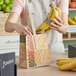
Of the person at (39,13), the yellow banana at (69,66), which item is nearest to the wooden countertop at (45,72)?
the yellow banana at (69,66)

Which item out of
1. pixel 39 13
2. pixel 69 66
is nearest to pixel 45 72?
pixel 69 66

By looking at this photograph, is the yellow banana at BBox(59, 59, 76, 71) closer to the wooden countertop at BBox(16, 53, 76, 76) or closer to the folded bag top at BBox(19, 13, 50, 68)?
the wooden countertop at BBox(16, 53, 76, 76)

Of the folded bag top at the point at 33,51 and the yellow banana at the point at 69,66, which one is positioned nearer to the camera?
the yellow banana at the point at 69,66

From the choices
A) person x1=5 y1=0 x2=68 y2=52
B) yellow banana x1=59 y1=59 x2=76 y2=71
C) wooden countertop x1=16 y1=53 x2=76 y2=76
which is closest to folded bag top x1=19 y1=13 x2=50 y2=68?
wooden countertop x1=16 y1=53 x2=76 y2=76

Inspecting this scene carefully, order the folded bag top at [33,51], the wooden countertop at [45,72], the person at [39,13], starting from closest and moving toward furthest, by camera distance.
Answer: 1. the wooden countertop at [45,72]
2. the folded bag top at [33,51]
3. the person at [39,13]

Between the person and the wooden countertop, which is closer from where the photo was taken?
the wooden countertop

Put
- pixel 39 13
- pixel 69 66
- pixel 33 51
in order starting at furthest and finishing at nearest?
pixel 39 13 → pixel 33 51 → pixel 69 66

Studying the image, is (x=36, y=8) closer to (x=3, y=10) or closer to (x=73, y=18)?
(x=3, y=10)

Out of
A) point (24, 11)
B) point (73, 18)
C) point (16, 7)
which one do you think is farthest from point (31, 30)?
point (73, 18)

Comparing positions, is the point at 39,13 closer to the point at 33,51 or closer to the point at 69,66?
the point at 33,51

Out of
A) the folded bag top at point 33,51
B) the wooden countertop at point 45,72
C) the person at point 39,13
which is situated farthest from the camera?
the person at point 39,13

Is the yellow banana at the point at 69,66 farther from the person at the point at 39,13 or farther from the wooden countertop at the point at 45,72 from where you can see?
the person at the point at 39,13

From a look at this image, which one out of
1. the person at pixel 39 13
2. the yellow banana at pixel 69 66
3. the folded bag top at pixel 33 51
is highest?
the person at pixel 39 13

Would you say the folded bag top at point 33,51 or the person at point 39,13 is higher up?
the person at point 39,13
